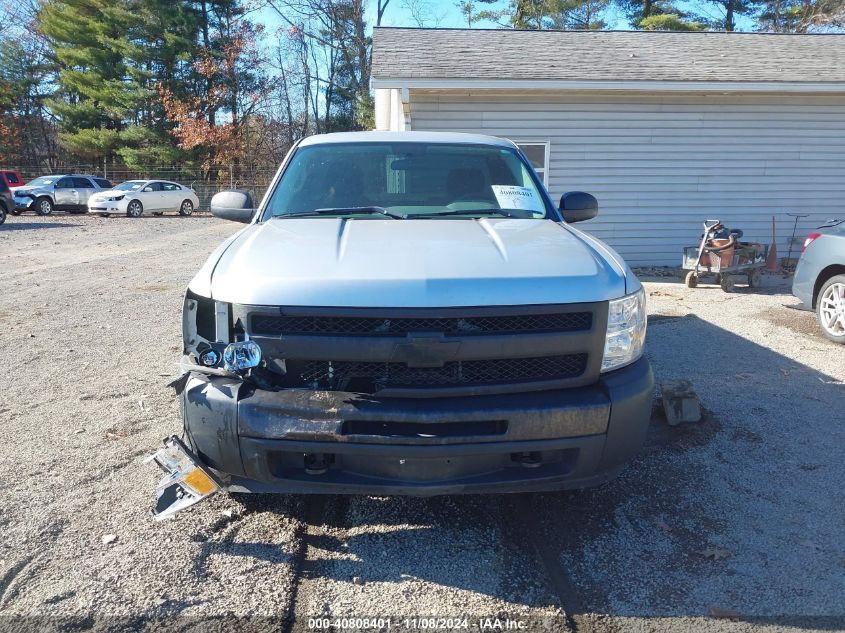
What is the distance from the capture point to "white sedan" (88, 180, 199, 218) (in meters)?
27.1

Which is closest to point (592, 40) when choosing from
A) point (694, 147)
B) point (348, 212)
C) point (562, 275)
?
point (694, 147)

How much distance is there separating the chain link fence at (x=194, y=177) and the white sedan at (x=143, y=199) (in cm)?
366

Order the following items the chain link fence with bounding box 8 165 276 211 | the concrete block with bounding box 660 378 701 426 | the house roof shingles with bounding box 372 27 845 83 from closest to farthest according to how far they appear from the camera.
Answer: the concrete block with bounding box 660 378 701 426
the house roof shingles with bounding box 372 27 845 83
the chain link fence with bounding box 8 165 276 211

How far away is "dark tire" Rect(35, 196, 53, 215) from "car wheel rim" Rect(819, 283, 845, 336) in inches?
1099

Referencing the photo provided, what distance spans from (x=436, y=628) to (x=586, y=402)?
1.10m

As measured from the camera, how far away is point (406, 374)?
9.38ft

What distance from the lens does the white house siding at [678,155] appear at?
1111cm

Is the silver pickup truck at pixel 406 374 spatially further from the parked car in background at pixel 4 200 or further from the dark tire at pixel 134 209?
the dark tire at pixel 134 209

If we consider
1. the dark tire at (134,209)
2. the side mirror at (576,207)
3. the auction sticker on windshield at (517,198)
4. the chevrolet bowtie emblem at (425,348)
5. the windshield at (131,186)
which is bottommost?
the dark tire at (134,209)

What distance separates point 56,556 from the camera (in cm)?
304

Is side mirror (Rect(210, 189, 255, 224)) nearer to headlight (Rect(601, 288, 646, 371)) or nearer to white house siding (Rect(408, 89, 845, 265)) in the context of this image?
headlight (Rect(601, 288, 646, 371))

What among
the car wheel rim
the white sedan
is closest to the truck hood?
the car wheel rim

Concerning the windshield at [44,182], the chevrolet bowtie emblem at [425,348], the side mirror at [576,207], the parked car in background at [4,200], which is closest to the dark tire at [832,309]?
the side mirror at [576,207]

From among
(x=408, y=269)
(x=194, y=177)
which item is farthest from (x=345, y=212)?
(x=194, y=177)
